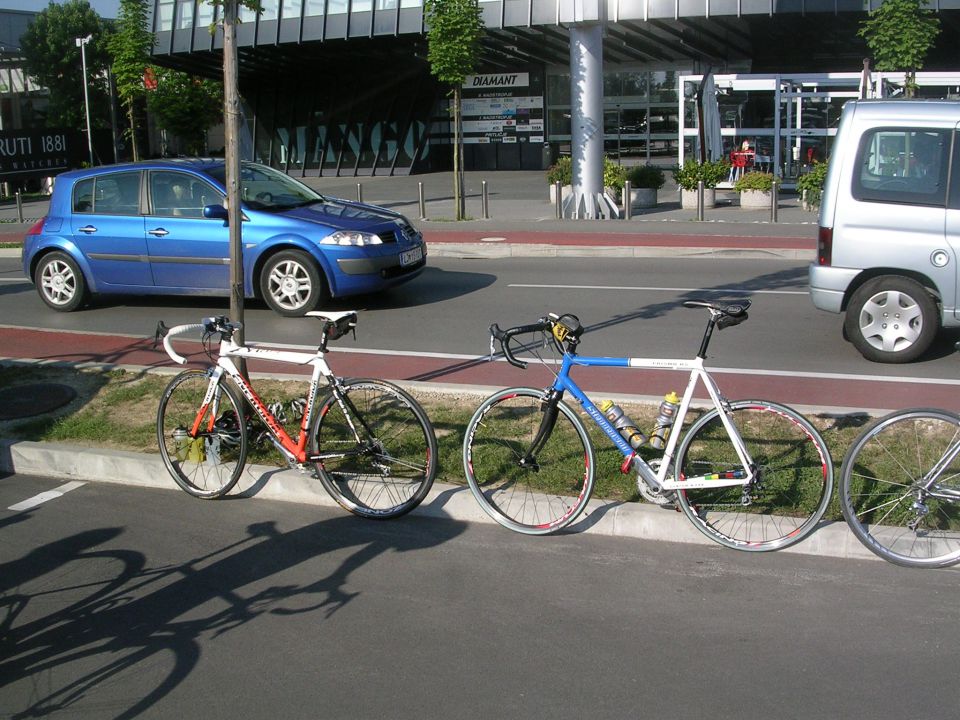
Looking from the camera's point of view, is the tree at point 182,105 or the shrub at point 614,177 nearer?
the shrub at point 614,177

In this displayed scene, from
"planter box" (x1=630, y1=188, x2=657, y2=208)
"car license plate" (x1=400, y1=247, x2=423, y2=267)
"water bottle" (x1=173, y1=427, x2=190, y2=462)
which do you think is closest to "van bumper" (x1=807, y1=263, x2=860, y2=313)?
"car license plate" (x1=400, y1=247, x2=423, y2=267)

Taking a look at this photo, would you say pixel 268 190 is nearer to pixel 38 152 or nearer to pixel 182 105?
pixel 182 105

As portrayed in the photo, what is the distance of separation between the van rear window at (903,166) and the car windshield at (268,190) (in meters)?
6.11

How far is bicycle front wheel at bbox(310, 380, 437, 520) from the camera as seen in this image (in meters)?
5.75

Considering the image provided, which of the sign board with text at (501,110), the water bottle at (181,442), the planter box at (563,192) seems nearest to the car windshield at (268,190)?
the water bottle at (181,442)

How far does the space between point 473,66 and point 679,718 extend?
19.5 m

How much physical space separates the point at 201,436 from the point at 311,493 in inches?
29.9

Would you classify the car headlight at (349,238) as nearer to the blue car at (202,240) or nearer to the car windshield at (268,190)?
the blue car at (202,240)

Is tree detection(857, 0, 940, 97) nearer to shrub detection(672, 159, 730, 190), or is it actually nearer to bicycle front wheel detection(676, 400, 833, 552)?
shrub detection(672, 159, 730, 190)

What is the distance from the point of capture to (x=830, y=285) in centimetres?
890

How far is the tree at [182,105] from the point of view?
33.6 m

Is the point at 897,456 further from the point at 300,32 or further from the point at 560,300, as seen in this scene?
the point at 300,32

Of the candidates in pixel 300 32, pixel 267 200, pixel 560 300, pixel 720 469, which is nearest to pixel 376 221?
pixel 267 200

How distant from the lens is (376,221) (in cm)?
1163
